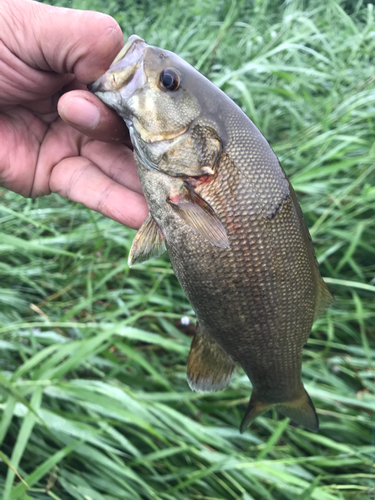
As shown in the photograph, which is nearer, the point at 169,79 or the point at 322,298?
the point at 169,79

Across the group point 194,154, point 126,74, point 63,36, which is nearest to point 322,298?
point 194,154

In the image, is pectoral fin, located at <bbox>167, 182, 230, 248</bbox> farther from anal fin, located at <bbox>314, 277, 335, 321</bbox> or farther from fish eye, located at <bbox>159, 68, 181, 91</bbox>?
anal fin, located at <bbox>314, 277, 335, 321</bbox>

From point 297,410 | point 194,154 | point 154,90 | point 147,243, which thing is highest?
point 154,90

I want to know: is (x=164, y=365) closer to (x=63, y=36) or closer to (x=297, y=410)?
(x=297, y=410)

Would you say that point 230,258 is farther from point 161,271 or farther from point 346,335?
point 346,335

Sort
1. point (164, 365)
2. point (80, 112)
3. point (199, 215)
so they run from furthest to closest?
point (164, 365) → point (80, 112) → point (199, 215)

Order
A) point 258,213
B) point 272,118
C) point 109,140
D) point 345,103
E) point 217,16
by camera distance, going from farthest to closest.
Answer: point 217,16 → point 272,118 → point 345,103 → point 109,140 → point 258,213

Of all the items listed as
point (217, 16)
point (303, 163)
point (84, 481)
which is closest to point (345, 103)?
point (303, 163)
